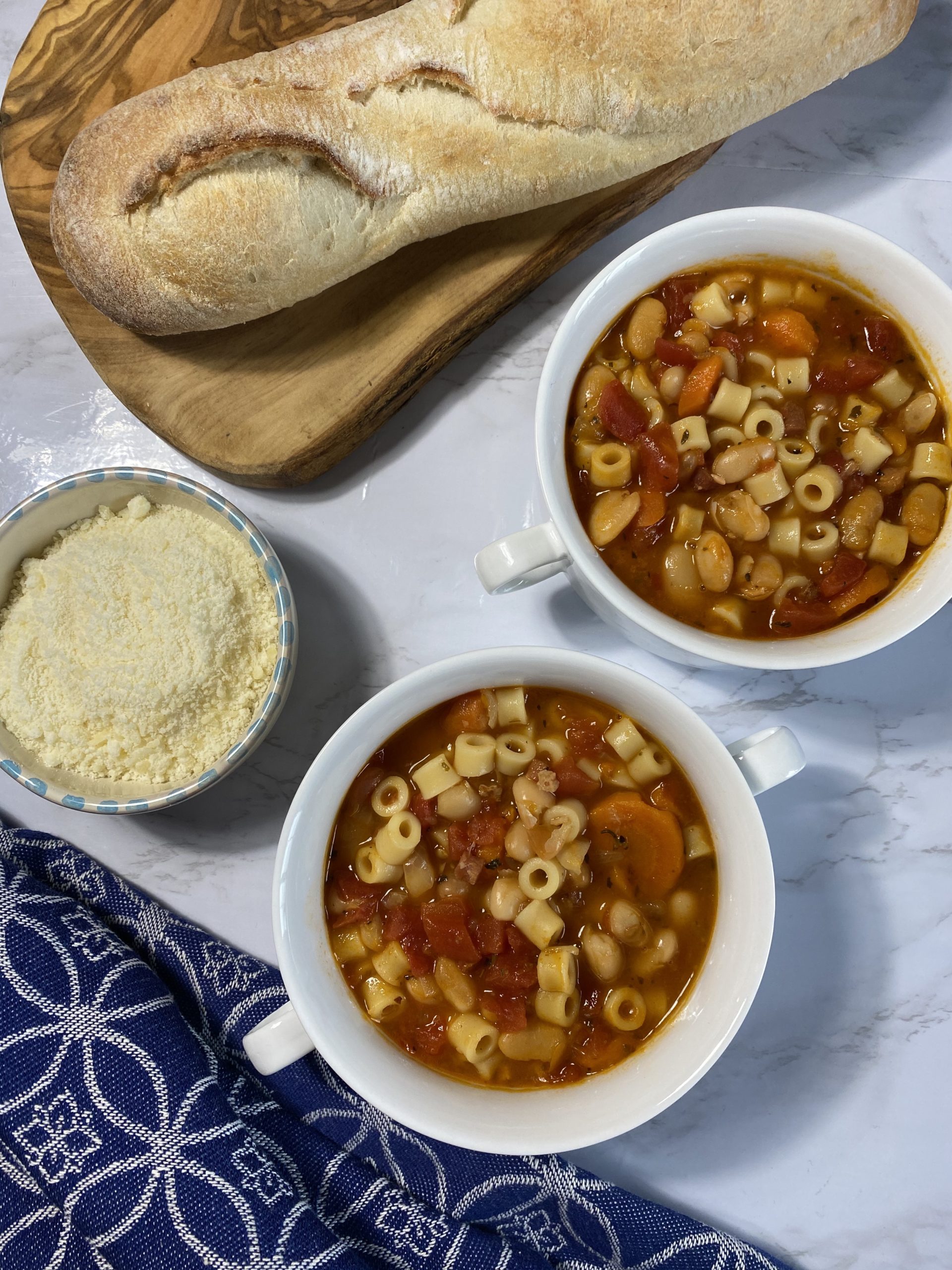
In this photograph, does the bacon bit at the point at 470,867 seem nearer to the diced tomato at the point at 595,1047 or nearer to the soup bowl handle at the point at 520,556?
the diced tomato at the point at 595,1047

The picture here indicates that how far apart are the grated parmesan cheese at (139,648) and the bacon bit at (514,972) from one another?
2.38 ft

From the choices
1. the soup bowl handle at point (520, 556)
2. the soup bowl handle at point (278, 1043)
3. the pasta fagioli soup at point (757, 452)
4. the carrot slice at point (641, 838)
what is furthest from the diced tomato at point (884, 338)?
the soup bowl handle at point (278, 1043)

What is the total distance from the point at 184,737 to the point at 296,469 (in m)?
0.62

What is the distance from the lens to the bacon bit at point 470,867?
1799 millimetres

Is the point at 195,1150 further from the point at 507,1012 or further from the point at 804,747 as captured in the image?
the point at 804,747

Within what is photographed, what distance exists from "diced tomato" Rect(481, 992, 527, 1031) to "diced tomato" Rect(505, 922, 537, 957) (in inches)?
3.5

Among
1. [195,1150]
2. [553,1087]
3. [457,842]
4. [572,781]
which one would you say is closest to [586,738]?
[572,781]

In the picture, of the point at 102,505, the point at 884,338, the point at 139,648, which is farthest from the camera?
the point at 102,505

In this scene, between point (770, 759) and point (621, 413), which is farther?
point (621, 413)

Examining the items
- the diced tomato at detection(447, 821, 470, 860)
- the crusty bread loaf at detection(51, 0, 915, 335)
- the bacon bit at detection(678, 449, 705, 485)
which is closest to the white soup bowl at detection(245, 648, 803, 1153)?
the diced tomato at detection(447, 821, 470, 860)

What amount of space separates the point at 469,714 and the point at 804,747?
0.89m

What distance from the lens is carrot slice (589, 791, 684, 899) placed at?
1801mm

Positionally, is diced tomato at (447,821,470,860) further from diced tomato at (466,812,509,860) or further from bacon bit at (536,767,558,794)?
bacon bit at (536,767,558,794)

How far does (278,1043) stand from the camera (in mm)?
1721
